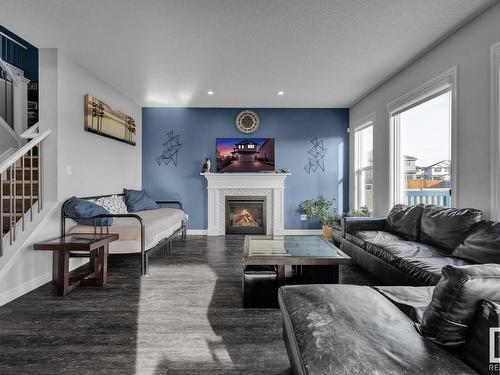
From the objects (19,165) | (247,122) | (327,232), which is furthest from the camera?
(247,122)

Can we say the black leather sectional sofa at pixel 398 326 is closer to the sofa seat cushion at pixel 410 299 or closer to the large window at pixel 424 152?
the sofa seat cushion at pixel 410 299

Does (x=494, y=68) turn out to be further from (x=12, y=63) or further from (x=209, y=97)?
(x=12, y=63)

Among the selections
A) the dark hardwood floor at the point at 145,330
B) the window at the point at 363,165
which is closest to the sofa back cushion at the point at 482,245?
the dark hardwood floor at the point at 145,330

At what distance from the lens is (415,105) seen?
3662 mm

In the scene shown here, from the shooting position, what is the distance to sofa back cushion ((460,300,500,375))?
85 centimetres

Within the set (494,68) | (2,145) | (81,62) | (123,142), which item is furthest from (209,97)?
(494,68)

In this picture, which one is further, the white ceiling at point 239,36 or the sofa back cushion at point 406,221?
the sofa back cushion at point 406,221

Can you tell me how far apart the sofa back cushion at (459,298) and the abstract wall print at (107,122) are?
4085mm

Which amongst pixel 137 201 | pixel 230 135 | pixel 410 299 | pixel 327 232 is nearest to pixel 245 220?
pixel 327 232

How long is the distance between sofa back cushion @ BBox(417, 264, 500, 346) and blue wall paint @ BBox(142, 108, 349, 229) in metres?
4.84

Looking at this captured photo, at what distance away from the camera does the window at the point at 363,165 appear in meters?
5.20

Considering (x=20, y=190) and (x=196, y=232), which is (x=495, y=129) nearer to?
(x=196, y=232)

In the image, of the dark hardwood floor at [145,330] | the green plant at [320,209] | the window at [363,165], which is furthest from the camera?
the green plant at [320,209]

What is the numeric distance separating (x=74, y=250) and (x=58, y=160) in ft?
3.96
